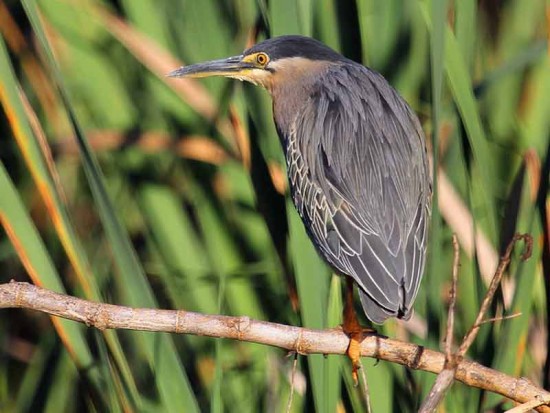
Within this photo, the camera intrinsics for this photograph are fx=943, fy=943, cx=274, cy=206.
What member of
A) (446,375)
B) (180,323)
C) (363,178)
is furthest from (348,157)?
(446,375)

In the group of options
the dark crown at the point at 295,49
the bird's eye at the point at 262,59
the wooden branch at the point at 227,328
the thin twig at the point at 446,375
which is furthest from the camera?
the bird's eye at the point at 262,59

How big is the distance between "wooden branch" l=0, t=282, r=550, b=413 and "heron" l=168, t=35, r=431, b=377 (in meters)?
0.27

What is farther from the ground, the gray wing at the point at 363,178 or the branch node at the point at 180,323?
the gray wing at the point at 363,178

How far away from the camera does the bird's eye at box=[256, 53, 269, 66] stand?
7.22ft

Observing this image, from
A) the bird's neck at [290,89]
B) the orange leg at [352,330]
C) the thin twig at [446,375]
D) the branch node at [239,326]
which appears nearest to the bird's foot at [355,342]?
the orange leg at [352,330]

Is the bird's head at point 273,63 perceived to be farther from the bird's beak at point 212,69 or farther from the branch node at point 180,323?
the branch node at point 180,323

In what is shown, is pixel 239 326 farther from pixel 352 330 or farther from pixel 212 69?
pixel 212 69

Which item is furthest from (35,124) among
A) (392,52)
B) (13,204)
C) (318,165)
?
(392,52)

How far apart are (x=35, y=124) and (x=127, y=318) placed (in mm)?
669

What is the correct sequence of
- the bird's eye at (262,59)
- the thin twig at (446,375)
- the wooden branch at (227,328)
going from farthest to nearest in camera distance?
the bird's eye at (262,59) < the wooden branch at (227,328) < the thin twig at (446,375)

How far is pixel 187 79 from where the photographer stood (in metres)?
2.23

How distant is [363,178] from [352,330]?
12.9 inches

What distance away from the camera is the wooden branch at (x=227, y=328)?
4.50 ft

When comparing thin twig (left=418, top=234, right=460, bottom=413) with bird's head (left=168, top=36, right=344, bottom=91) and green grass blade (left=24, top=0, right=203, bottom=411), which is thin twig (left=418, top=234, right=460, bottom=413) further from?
bird's head (left=168, top=36, right=344, bottom=91)
